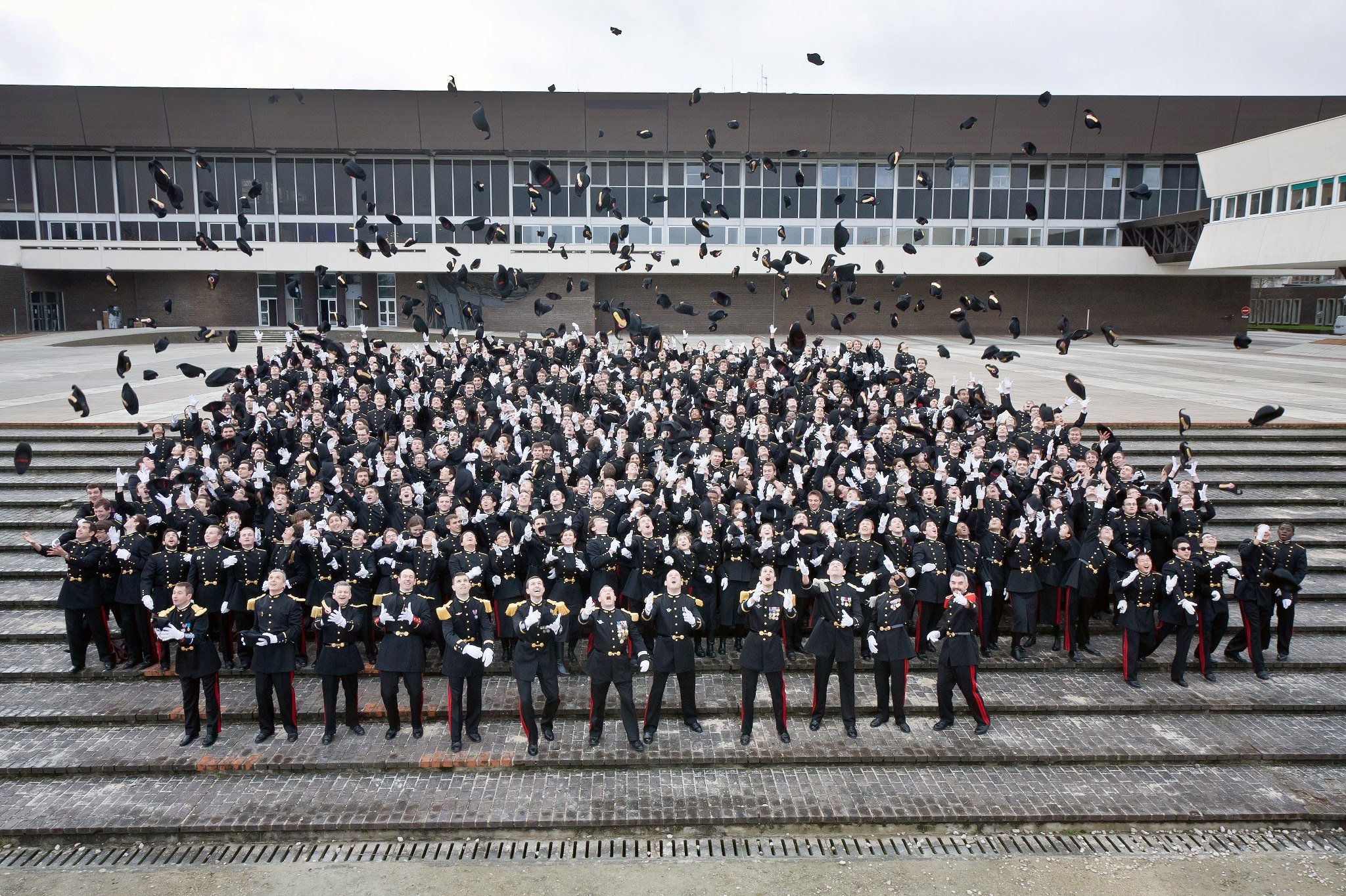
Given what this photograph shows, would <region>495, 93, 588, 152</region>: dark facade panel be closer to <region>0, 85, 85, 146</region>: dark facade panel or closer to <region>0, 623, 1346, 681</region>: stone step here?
<region>0, 85, 85, 146</region>: dark facade panel

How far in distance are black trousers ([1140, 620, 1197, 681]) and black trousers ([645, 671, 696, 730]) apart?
461 cm

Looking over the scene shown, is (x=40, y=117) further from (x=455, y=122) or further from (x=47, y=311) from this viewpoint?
(x=455, y=122)

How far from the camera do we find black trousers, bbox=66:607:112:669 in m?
8.40

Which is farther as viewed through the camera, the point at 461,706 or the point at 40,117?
the point at 40,117

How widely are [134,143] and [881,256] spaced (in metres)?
32.8

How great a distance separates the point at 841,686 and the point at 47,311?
4523cm

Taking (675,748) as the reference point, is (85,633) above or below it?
above

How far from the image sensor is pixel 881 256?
127 feet

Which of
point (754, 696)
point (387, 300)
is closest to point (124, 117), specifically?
point (387, 300)

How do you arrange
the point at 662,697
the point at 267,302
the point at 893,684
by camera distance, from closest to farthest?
the point at 893,684 < the point at 662,697 < the point at 267,302

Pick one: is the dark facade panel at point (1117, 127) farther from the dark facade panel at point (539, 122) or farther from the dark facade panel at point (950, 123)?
the dark facade panel at point (539, 122)

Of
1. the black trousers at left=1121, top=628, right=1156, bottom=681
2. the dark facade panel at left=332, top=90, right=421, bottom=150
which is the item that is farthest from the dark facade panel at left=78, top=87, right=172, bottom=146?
the black trousers at left=1121, top=628, right=1156, bottom=681

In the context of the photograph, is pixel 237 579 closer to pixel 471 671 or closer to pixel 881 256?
pixel 471 671

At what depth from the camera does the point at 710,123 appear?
3778 cm
